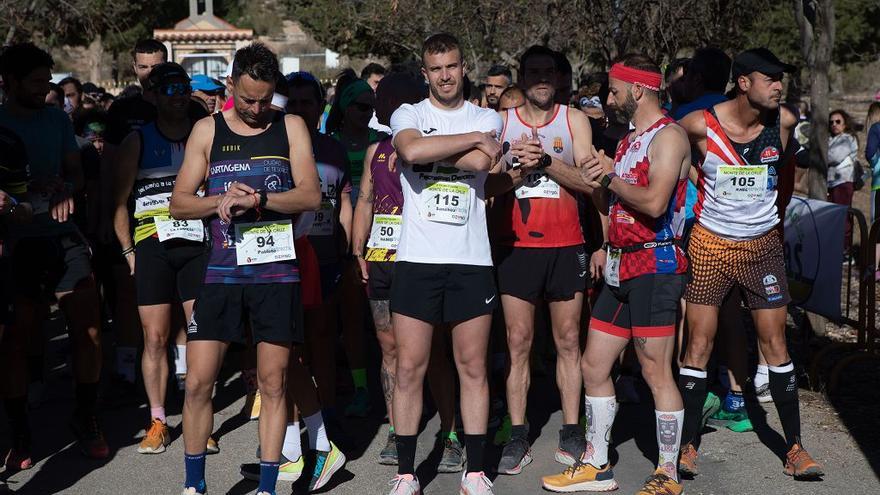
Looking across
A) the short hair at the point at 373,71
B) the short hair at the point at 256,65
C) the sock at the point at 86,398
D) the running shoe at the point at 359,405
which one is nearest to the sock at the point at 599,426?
the running shoe at the point at 359,405

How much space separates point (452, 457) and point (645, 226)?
5.50 feet

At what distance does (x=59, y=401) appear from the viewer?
746cm

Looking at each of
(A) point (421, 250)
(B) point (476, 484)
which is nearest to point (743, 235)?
(A) point (421, 250)

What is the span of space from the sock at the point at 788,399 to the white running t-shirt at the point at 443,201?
1.80 metres

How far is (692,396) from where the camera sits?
5.88 meters

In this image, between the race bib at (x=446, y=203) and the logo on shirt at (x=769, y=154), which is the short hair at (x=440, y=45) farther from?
the logo on shirt at (x=769, y=154)

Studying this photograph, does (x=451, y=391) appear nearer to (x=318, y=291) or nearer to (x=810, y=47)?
(x=318, y=291)

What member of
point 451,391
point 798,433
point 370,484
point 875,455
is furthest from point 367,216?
point 875,455

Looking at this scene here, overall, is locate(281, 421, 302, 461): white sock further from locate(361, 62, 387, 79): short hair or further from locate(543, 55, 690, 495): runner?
locate(361, 62, 387, 79): short hair

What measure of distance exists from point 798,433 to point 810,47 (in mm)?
4438

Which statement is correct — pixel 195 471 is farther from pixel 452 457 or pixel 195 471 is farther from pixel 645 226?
pixel 645 226

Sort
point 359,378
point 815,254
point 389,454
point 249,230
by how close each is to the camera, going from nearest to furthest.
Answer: point 249,230 < point 389,454 < point 359,378 < point 815,254

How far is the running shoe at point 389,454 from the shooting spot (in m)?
6.12

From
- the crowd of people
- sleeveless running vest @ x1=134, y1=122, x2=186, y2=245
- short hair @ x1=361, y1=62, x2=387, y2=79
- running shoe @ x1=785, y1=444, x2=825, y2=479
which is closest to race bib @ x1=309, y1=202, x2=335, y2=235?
the crowd of people
